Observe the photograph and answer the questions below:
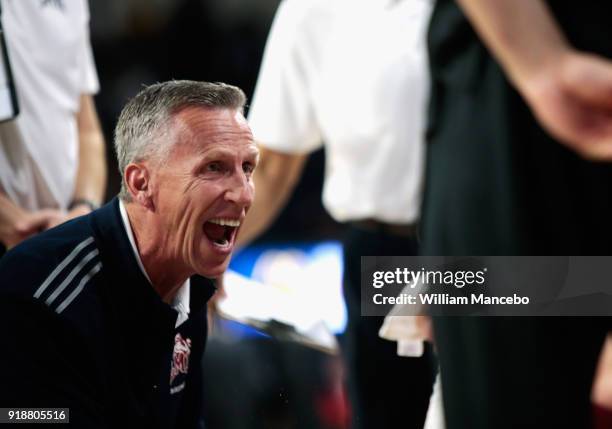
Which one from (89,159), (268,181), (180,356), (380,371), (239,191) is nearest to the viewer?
(239,191)

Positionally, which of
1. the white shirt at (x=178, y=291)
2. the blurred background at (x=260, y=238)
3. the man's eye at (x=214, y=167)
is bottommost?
the blurred background at (x=260, y=238)

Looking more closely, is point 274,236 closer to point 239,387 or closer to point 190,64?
point 190,64

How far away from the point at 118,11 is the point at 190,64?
0.61 m

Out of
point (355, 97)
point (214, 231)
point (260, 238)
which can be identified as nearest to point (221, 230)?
point (214, 231)

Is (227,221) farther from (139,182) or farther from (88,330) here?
(88,330)

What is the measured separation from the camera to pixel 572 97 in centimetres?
120

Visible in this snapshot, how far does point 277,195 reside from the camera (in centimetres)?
286

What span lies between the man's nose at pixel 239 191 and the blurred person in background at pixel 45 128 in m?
0.72

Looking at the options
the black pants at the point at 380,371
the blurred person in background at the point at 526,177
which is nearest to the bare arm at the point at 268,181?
the black pants at the point at 380,371

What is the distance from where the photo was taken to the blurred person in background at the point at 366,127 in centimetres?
251

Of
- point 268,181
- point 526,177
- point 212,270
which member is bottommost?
point 268,181

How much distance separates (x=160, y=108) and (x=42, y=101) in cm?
80

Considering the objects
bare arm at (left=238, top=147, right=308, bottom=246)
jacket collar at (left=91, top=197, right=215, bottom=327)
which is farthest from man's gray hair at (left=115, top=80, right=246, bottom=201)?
bare arm at (left=238, top=147, right=308, bottom=246)

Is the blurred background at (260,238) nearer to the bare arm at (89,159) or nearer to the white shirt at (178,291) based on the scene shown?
the bare arm at (89,159)
